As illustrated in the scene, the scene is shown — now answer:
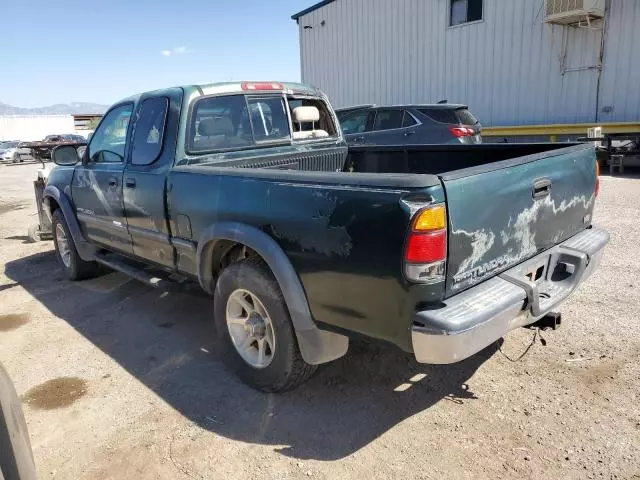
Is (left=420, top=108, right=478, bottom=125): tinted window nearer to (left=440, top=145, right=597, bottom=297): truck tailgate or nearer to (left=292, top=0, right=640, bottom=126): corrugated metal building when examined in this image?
(left=292, top=0, right=640, bottom=126): corrugated metal building

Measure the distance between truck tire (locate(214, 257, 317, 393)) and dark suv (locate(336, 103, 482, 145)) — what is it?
7.21 meters

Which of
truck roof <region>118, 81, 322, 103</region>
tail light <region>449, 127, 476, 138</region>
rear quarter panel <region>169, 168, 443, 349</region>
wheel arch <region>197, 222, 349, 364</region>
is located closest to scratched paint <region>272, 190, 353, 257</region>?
rear quarter panel <region>169, 168, 443, 349</region>

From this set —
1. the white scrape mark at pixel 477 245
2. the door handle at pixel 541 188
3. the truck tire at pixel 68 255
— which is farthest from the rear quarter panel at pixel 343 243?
the truck tire at pixel 68 255

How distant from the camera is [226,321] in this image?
134 inches

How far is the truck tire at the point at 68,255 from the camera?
5.58 meters

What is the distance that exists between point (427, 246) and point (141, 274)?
2.84 meters

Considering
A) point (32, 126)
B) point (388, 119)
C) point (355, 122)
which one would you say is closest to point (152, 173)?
point (388, 119)

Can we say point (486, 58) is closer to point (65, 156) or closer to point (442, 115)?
point (442, 115)

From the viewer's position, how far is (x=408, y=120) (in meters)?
10.2

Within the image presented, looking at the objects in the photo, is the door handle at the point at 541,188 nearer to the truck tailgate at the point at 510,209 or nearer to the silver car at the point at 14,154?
the truck tailgate at the point at 510,209

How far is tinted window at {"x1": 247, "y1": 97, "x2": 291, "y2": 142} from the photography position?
419 centimetres

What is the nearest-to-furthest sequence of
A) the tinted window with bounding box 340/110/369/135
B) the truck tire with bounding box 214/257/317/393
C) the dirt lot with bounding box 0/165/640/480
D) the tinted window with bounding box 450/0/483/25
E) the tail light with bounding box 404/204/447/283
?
the tail light with bounding box 404/204/447/283
the dirt lot with bounding box 0/165/640/480
the truck tire with bounding box 214/257/317/393
the tinted window with bounding box 340/110/369/135
the tinted window with bounding box 450/0/483/25

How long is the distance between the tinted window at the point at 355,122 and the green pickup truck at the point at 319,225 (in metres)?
5.93

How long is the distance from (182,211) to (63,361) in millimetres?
1535
